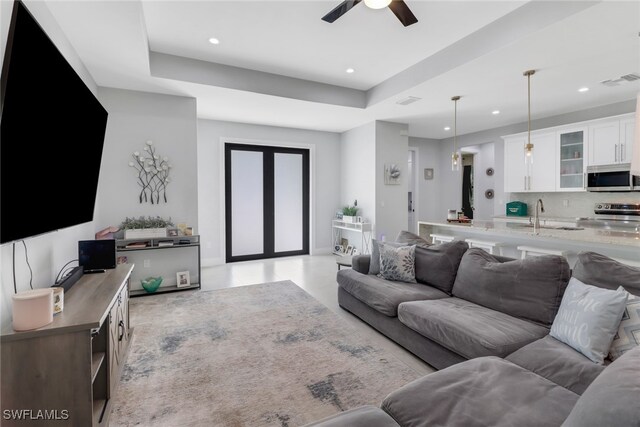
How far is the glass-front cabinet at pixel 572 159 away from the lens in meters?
5.13

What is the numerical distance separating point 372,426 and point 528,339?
1347 millimetres

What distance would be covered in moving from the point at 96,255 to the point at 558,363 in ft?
11.1

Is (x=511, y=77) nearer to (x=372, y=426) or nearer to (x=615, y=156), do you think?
(x=615, y=156)

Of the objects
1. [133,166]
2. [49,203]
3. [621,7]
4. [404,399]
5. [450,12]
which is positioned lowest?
[404,399]

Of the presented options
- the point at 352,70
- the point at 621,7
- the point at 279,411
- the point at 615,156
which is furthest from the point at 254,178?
the point at 615,156

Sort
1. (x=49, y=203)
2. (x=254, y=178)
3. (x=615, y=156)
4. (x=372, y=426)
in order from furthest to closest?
1. (x=254, y=178)
2. (x=615, y=156)
3. (x=49, y=203)
4. (x=372, y=426)

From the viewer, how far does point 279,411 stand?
189 cm

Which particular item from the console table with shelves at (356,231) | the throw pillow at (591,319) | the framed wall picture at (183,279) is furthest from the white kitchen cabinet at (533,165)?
the framed wall picture at (183,279)

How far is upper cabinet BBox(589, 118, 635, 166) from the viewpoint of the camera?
4.60 m

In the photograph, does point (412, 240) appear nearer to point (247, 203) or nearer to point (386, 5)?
point (386, 5)

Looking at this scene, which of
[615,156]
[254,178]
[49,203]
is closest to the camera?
[49,203]

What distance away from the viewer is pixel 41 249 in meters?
2.18

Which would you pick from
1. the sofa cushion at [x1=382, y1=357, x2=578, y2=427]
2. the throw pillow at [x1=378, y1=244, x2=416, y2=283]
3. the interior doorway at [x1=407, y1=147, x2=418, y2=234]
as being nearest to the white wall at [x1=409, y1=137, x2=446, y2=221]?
the interior doorway at [x1=407, y1=147, x2=418, y2=234]

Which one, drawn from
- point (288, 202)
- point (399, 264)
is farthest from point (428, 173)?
point (399, 264)
